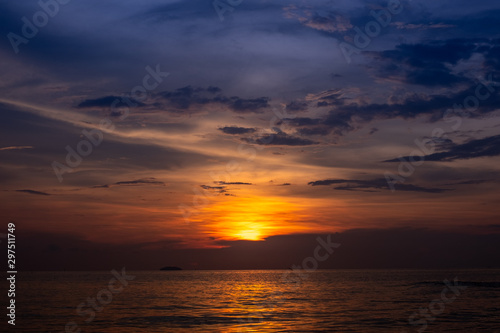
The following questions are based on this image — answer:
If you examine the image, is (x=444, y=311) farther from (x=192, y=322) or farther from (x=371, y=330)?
(x=192, y=322)

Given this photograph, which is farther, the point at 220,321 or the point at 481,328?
the point at 220,321

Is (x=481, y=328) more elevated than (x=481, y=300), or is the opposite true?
(x=481, y=300)

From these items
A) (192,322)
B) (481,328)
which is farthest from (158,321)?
(481,328)

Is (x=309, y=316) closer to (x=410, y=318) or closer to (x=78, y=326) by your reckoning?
(x=410, y=318)

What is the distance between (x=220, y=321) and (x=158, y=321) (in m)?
7.72


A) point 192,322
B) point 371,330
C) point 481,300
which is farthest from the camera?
point 481,300

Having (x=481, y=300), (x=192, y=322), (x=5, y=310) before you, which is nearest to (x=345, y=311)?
(x=192, y=322)

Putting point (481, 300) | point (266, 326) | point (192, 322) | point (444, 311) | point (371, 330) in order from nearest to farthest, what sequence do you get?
point (371, 330) → point (266, 326) → point (192, 322) → point (444, 311) → point (481, 300)

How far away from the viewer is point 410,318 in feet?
197

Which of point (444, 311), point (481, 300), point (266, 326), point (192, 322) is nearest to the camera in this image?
point (266, 326)

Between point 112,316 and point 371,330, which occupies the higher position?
point 112,316

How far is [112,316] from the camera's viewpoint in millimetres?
63688

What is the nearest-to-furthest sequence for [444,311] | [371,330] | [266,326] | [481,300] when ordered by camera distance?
1. [371,330]
2. [266,326]
3. [444,311]
4. [481,300]

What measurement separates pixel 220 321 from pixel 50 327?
19.6 metres
